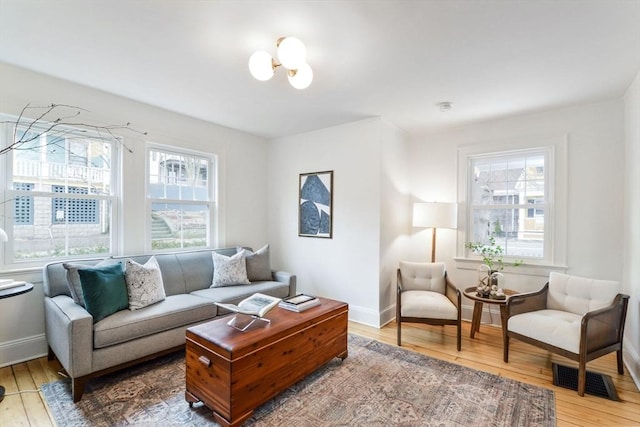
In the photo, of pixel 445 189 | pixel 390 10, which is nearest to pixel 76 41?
pixel 390 10

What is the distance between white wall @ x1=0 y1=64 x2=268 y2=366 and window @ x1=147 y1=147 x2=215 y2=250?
0.15 m

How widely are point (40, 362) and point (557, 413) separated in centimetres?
399

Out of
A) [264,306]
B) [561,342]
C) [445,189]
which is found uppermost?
[445,189]

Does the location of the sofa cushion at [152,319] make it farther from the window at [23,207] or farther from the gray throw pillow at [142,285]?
the window at [23,207]

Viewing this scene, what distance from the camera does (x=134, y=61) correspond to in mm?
2404

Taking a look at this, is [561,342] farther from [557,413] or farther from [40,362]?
[40,362]

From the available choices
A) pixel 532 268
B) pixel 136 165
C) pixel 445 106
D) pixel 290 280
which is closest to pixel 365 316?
pixel 290 280

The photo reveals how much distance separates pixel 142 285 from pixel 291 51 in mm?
2262

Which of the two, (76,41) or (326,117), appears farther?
(326,117)

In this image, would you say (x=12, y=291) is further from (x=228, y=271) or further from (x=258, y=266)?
(x=258, y=266)

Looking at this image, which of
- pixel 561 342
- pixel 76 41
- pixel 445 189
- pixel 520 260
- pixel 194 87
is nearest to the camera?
pixel 76 41

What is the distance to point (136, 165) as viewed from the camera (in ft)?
10.9

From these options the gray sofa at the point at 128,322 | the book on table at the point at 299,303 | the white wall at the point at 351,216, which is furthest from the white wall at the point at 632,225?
the gray sofa at the point at 128,322

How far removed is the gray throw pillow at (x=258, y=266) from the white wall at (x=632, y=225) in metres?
3.48
